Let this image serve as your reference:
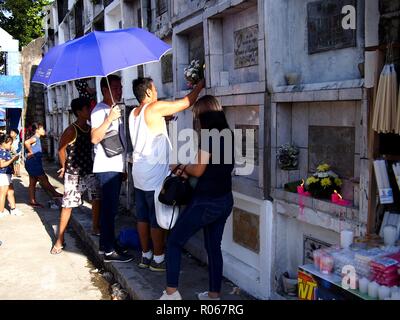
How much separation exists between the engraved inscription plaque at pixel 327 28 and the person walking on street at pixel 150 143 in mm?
1128

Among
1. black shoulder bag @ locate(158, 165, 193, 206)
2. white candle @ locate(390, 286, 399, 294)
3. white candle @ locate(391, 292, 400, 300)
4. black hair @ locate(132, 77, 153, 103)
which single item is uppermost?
black hair @ locate(132, 77, 153, 103)

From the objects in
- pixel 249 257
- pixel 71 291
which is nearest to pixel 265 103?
pixel 249 257

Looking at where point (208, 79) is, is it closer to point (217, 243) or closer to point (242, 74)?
point (242, 74)

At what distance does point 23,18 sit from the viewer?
21359 mm

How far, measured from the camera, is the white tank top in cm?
371

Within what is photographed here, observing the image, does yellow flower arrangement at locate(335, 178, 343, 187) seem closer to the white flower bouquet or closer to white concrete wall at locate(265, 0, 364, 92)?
white concrete wall at locate(265, 0, 364, 92)

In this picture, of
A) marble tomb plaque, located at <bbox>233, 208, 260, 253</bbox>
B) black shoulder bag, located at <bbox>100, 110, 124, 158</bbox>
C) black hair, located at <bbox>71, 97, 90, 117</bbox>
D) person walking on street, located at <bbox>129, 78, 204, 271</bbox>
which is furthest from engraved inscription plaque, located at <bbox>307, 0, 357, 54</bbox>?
black hair, located at <bbox>71, 97, 90, 117</bbox>

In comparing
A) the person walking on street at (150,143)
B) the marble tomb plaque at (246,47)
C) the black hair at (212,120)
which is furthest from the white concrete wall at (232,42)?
the black hair at (212,120)

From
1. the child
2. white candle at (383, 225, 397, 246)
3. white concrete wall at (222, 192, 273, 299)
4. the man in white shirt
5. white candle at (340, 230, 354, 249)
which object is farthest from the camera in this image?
the child

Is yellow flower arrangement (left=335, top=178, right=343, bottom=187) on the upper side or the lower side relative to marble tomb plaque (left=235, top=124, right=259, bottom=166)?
lower

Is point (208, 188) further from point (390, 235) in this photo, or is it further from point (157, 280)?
point (157, 280)

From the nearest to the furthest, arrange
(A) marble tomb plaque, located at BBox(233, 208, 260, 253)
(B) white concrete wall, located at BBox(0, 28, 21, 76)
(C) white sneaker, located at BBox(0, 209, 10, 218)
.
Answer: (A) marble tomb plaque, located at BBox(233, 208, 260, 253) → (C) white sneaker, located at BBox(0, 209, 10, 218) → (B) white concrete wall, located at BBox(0, 28, 21, 76)

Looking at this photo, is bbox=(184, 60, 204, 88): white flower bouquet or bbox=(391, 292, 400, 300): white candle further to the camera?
bbox=(184, 60, 204, 88): white flower bouquet

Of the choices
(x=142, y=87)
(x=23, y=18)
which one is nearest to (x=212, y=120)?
(x=142, y=87)
